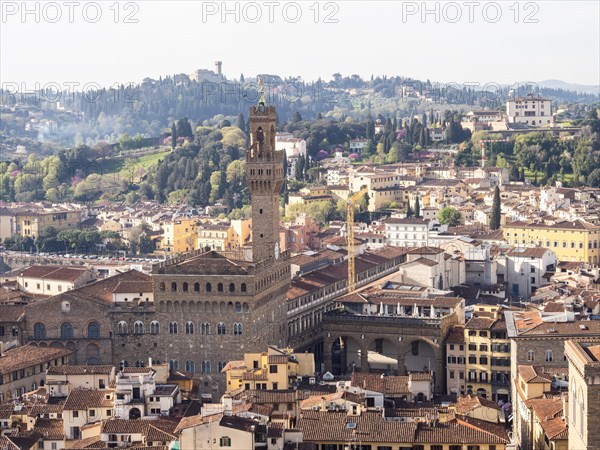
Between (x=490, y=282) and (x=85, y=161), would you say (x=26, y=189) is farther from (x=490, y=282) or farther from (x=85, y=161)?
(x=490, y=282)

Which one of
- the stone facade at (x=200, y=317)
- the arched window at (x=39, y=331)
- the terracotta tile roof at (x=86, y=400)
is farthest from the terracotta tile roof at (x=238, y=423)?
the arched window at (x=39, y=331)

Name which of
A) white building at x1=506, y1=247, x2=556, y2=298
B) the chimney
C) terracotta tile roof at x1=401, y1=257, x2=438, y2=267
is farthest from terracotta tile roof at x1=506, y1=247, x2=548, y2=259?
the chimney

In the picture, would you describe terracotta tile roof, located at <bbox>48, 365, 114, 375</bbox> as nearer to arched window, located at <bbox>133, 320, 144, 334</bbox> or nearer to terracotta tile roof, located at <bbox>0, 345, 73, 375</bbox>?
terracotta tile roof, located at <bbox>0, 345, 73, 375</bbox>

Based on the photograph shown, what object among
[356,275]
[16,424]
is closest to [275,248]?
[356,275]

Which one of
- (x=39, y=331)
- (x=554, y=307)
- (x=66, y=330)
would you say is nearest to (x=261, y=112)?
(x=66, y=330)

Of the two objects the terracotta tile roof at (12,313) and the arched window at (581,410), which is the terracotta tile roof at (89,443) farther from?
the terracotta tile roof at (12,313)

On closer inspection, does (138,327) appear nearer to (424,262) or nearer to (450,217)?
(424,262)
